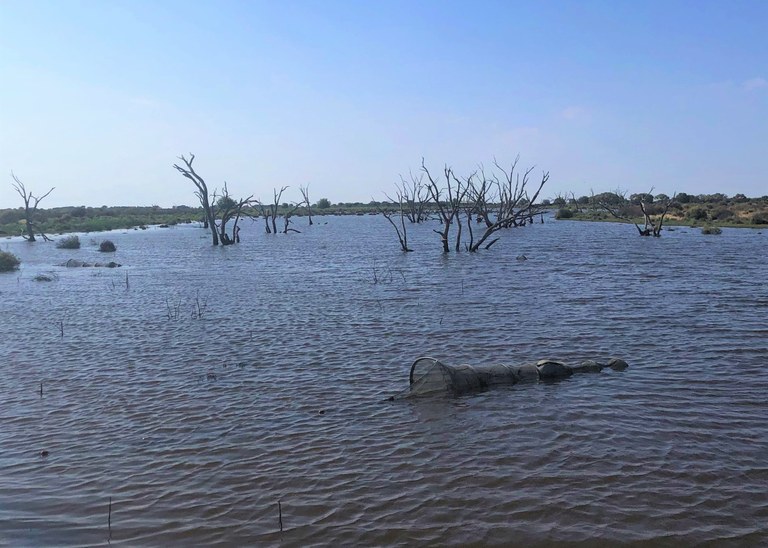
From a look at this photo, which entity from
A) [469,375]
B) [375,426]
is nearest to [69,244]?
[469,375]

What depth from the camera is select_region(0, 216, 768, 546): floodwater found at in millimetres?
5770

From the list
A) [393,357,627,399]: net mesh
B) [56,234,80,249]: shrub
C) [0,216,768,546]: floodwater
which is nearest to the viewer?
[0,216,768,546]: floodwater

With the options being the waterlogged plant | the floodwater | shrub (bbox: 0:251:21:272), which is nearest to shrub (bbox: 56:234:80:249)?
shrub (bbox: 0:251:21:272)

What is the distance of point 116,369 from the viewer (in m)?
11.2

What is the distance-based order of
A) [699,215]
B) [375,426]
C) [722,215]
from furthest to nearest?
[699,215] < [722,215] < [375,426]

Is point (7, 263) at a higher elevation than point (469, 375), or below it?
higher

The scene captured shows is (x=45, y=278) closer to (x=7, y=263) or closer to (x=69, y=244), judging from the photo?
(x=7, y=263)

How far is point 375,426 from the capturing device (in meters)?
8.20

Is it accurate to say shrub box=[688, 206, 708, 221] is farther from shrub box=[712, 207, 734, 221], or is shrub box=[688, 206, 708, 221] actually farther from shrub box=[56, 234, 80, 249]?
shrub box=[56, 234, 80, 249]

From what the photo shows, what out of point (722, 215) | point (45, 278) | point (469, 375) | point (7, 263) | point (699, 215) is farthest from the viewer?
point (699, 215)

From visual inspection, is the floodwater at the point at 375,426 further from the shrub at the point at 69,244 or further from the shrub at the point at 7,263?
the shrub at the point at 69,244

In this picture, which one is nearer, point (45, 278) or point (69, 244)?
point (45, 278)

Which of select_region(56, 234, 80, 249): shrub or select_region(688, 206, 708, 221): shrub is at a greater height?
select_region(688, 206, 708, 221): shrub

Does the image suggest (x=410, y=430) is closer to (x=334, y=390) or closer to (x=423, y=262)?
(x=334, y=390)
